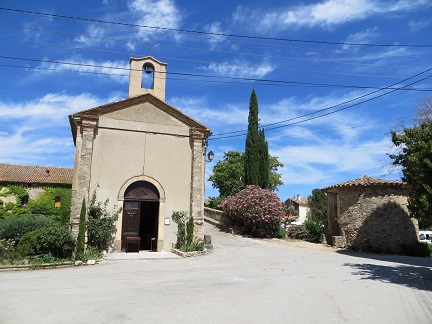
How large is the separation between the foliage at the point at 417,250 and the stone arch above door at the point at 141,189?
14.2 metres

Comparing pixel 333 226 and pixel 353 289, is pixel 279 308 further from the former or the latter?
pixel 333 226

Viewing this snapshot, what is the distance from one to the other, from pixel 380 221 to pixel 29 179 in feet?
89.0

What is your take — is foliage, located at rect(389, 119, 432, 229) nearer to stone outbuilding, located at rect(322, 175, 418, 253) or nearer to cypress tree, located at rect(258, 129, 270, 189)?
stone outbuilding, located at rect(322, 175, 418, 253)

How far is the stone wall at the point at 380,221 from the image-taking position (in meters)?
19.4

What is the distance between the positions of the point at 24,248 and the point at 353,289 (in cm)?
1183

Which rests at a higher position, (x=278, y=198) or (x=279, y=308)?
(x=278, y=198)

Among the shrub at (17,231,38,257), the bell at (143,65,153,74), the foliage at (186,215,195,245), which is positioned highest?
Result: the bell at (143,65,153,74)

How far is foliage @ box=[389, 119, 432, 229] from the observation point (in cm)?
958

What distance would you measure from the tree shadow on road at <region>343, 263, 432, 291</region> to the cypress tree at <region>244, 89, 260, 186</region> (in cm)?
1529

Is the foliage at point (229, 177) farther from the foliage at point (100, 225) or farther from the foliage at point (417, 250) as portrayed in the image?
the foliage at point (100, 225)

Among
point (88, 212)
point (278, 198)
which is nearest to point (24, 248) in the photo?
point (88, 212)

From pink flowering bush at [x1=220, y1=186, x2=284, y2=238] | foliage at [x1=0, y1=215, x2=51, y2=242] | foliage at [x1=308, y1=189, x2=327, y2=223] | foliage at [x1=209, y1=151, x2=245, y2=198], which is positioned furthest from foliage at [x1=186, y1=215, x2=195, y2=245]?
foliage at [x1=209, y1=151, x2=245, y2=198]

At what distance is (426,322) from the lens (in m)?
6.01

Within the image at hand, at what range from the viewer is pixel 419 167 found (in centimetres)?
970
